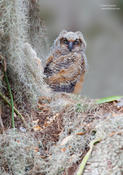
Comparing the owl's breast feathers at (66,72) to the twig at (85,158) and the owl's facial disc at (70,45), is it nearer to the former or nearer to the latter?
the owl's facial disc at (70,45)

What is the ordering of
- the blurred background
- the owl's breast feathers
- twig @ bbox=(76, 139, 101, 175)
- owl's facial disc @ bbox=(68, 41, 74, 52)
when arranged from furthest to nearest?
the blurred background, owl's facial disc @ bbox=(68, 41, 74, 52), the owl's breast feathers, twig @ bbox=(76, 139, 101, 175)

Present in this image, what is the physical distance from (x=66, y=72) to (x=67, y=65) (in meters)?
0.08

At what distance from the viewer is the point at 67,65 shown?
280 centimetres

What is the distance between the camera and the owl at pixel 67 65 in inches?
109

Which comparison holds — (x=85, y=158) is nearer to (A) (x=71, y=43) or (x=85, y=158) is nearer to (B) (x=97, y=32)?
(A) (x=71, y=43)

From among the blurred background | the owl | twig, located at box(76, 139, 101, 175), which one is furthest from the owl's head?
twig, located at box(76, 139, 101, 175)

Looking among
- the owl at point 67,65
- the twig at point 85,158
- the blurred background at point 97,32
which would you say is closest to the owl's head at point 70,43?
the owl at point 67,65

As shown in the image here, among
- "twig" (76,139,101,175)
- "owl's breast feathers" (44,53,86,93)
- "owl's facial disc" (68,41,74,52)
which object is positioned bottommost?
"twig" (76,139,101,175)

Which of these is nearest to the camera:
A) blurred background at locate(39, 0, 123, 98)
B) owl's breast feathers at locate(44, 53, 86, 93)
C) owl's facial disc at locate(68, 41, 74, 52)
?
owl's breast feathers at locate(44, 53, 86, 93)

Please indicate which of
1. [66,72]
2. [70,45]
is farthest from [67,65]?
[70,45]

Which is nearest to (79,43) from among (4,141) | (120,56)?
(120,56)

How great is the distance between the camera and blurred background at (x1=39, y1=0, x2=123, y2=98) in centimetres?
359

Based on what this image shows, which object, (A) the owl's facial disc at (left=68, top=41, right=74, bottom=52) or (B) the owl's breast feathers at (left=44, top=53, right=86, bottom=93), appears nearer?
(B) the owl's breast feathers at (left=44, top=53, right=86, bottom=93)

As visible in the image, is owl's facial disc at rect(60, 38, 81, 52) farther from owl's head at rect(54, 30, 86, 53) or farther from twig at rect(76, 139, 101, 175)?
twig at rect(76, 139, 101, 175)
